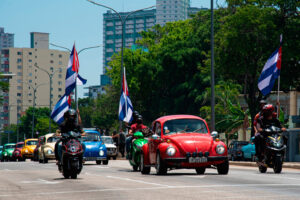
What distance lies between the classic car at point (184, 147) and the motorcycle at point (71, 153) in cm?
216

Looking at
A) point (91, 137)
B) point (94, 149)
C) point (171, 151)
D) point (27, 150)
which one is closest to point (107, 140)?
point (27, 150)

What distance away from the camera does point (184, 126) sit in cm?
1948

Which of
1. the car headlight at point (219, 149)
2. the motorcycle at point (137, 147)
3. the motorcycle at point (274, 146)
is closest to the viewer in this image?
the car headlight at point (219, 149)

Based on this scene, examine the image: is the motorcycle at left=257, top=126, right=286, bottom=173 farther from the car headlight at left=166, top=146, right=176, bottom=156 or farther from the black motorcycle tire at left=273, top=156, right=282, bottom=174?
the car headlight at left=166, top=146, right=176, bottom=156

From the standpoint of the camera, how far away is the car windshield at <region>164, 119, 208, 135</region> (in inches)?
762

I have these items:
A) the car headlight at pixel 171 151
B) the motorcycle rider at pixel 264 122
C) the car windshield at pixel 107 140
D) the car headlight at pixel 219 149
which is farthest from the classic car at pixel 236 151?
the car headlight at pixel 171 151

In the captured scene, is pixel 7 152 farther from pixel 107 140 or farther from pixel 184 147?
pixel 184 147

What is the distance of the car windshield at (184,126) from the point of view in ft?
63.5

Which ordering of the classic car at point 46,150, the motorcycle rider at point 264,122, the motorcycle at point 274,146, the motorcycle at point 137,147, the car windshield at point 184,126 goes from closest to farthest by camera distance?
the motorcycle at point 274,146, the motorcycle rider at point 264,122, the car windshield at point 184,126, the motorcycle at point 137,147, the classic car at point 46,150

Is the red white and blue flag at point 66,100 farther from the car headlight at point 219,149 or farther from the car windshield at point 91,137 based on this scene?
the car headlight at point 219,149

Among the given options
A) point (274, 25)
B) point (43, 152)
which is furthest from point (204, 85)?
point (43, 152)

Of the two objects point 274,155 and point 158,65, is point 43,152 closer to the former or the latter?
point 274,155

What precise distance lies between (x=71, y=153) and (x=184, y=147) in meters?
2.85

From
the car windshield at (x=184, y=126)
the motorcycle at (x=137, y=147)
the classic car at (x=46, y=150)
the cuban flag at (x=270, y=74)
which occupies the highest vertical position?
the cuban flag at (x=270, y=74)
